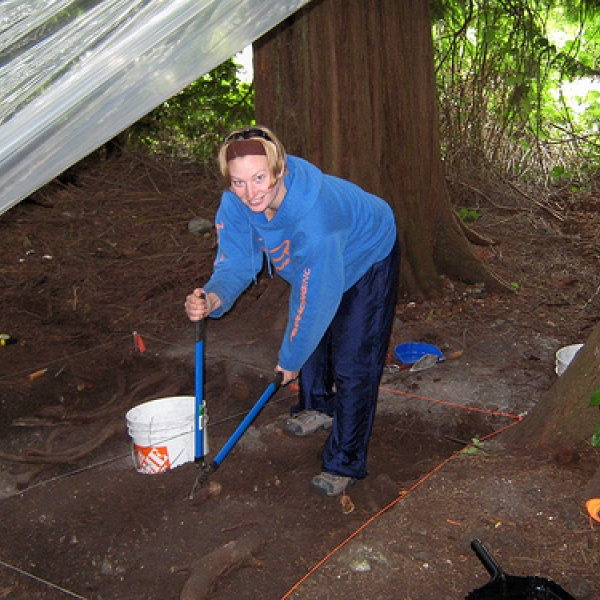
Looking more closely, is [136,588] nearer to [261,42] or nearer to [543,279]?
[261,42]

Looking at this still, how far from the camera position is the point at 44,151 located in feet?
6.19

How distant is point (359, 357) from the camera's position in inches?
123

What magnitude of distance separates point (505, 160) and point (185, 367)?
16.1ft

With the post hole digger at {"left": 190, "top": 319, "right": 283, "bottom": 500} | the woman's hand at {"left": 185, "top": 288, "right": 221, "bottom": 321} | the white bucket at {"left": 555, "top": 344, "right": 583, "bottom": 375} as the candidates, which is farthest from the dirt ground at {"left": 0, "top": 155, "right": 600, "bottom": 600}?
the woman's hand at {"left": 185, "top": 288, "right": 221, "bottom": 321}

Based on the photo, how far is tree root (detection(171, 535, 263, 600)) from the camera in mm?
2652

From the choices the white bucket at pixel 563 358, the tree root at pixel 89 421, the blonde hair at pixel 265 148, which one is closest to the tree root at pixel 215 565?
the tree root at pixel 89 421

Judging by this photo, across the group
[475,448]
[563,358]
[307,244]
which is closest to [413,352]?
[563,358]

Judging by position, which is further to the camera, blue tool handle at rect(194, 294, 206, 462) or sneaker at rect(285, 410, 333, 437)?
sneaker at rect(285, 410, 333, 437)

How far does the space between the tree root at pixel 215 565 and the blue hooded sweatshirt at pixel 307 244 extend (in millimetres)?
685

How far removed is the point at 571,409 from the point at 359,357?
0.91 metres

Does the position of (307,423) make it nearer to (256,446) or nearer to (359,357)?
(256,446)

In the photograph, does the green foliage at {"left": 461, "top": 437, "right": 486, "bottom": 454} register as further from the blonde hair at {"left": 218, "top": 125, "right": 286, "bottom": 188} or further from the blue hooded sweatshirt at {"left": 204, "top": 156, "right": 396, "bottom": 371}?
the blonde hair at {"left": 218, "top": 125, "right": 286, "bottom": 188}

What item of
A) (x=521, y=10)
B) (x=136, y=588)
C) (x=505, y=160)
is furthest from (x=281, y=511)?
(x=505, y=160)

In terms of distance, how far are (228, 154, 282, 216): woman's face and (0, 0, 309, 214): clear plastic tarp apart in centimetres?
45
